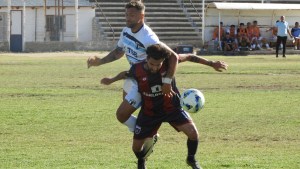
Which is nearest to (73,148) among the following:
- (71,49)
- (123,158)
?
(123,158)

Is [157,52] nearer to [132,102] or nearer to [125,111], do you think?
[132,102]

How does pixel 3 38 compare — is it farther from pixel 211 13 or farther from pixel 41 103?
pixel 41 103

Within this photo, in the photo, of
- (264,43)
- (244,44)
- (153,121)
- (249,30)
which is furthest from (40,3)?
(153,121)

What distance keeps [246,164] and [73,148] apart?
2808 millimetres

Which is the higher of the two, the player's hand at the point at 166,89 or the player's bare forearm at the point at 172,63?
the player's bare forearm at the point at 172,63

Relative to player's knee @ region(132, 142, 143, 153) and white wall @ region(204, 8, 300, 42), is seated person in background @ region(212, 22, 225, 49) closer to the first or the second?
white wall @ region(204, 8, 300, 42)

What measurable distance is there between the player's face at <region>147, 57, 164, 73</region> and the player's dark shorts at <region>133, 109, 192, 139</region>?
552mm

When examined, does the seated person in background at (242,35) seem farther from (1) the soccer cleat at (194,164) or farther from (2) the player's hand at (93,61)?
(1) the soccer cleat at (194,164)

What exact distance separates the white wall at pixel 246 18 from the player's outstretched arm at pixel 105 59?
35.5 meters

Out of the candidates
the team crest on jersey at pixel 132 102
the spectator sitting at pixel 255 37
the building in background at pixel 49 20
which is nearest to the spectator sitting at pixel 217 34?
the spectator sitting at pixel 255 37

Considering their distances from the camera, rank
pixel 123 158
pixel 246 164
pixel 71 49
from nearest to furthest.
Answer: pixel 246 164 → pixel 123 158 → pixel 71 49

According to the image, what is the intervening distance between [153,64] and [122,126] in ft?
17.6

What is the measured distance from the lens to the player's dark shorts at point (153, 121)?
1066cm

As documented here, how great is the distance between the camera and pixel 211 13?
4744 centimetres
